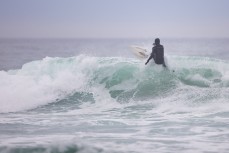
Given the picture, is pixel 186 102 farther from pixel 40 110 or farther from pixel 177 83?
pixel 40 110

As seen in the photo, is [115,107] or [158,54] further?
[158,54]

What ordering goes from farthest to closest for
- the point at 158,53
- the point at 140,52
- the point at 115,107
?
the point at 140,52
the point at 158,53
the point at 115,107

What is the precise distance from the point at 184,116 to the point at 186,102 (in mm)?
1889

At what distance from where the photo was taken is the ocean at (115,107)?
8148 millimetres

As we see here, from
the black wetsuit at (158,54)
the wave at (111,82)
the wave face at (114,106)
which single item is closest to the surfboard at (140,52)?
the wave at (111,82)

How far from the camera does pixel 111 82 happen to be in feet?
52.6

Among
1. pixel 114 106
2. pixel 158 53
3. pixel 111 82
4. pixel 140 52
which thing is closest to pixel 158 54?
pixel 158 53

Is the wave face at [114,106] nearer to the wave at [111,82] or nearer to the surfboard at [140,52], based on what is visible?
the wave at [111,82]

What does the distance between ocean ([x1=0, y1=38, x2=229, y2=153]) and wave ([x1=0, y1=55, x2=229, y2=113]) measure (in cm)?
4

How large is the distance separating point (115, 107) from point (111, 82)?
3.15m

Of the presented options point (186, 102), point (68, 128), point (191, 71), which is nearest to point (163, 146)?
point (68, 128)

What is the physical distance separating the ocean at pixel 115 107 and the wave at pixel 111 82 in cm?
4

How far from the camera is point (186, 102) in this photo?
12.9 metres

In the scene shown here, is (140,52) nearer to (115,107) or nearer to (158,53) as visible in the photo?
(158,53)
